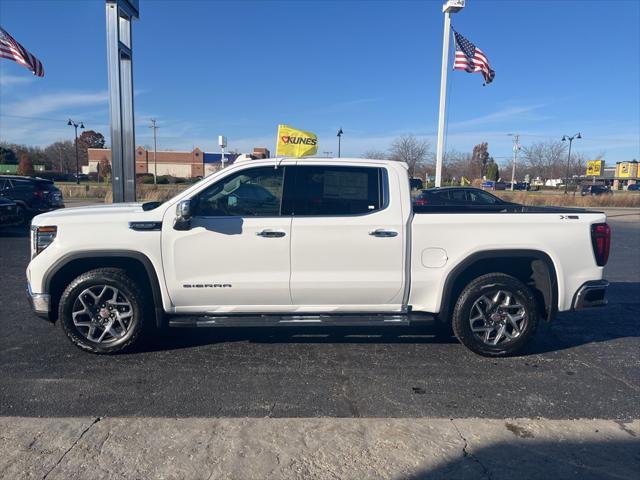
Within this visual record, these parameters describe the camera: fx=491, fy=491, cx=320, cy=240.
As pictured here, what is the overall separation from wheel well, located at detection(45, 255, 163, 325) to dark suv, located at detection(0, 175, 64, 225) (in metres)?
13.5

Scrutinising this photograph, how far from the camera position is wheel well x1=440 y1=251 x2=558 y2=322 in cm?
476

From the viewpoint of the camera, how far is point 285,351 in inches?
197

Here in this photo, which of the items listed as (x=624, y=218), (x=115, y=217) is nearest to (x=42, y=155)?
(x=624, y=218)

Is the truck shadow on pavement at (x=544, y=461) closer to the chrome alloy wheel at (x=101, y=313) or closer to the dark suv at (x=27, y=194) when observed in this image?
the chrome alloy wheel at (x=101, y=313)

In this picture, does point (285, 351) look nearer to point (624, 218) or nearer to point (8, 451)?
point (8, 451)

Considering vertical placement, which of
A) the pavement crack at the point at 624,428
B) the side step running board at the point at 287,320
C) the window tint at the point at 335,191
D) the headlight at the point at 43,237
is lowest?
the pavement crack at the point at 624,428

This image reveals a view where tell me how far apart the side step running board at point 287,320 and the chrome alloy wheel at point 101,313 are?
1.50 feet

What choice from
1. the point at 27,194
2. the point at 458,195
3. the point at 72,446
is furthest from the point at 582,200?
the point at 72,446

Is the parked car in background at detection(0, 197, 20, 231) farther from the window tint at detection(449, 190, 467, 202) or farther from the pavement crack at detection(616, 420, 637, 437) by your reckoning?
the pavement crack at detection(616, 420, 637, 437)

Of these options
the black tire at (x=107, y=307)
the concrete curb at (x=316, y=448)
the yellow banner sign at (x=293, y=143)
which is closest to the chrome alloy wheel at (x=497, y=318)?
the concrete curb at (x=316, y=448)

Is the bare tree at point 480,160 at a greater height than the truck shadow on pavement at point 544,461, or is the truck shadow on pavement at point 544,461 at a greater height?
the bare tree at point 480,160

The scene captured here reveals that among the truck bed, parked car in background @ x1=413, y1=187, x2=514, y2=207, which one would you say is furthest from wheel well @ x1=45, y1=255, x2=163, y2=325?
parked car in background @ x1=413, y1=187, x2=514, y2=207

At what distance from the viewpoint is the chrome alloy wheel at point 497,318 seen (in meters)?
4.81

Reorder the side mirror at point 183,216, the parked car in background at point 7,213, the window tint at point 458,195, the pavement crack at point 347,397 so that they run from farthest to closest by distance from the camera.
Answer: the window tint at point 458,195 < the parked car in background at point 7,213 < the side mirror at point 183,216 < the pavement crack at point 347,397
